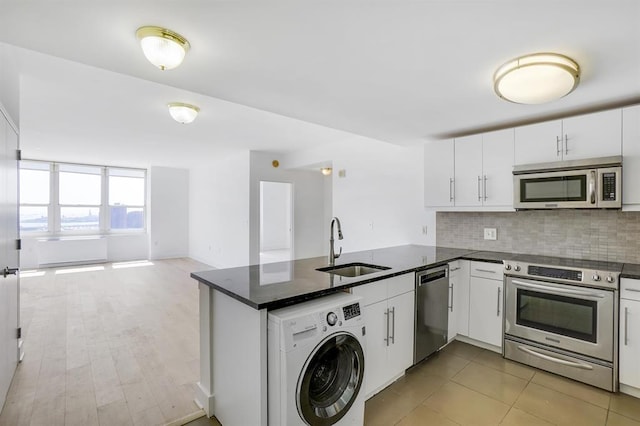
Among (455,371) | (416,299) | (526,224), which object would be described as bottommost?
(455,371)

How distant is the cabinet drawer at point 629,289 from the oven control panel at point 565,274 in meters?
0.04

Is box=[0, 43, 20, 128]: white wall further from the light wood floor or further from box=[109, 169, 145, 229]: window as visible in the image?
box=[109, 169, 145, 229]: window

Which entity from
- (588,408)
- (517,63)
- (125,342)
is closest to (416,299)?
(588,408)

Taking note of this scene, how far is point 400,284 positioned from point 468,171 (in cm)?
161

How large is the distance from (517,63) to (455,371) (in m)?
2.37

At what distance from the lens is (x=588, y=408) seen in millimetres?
2113

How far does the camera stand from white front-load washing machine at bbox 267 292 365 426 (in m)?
1.51

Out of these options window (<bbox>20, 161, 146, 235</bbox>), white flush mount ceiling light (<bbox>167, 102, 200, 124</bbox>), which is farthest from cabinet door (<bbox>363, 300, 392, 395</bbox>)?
window (<bbox>20, 161, 146, 235</bbox>)

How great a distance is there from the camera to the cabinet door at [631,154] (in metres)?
2.33

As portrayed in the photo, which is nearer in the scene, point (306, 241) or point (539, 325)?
point (539, 325)

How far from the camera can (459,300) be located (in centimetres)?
310

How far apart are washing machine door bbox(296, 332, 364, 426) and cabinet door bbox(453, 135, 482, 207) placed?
216 centimetres

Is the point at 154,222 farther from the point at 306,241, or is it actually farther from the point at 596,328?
the point at 596,328

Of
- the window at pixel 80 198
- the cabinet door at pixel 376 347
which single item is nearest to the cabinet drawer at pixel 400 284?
the cabinet door at pixel 376 347
